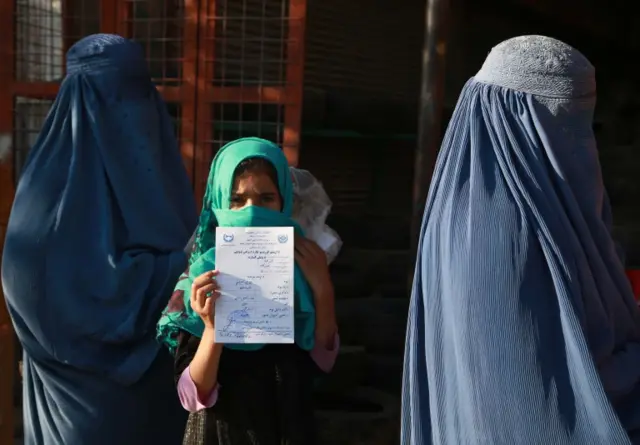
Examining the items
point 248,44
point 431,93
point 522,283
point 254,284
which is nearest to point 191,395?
point 254,284

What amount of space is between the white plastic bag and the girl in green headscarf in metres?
0.15

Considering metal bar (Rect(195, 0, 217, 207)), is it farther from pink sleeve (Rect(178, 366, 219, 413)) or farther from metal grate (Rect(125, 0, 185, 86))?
pink sleeve (Rect(178, 366, 219, 413))

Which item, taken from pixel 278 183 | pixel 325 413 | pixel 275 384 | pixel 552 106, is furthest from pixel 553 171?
pixel 325 413

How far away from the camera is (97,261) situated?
248 cm

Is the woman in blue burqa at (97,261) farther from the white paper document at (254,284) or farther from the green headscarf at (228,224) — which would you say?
the white paper document at (254,284)

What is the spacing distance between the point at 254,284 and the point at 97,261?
2.47 ft

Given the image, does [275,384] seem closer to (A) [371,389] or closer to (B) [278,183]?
(B) [278,183]

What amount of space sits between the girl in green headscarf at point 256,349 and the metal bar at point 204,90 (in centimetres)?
169

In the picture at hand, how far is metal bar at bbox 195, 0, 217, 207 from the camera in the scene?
3746 millimetres

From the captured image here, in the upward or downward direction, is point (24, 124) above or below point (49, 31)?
below

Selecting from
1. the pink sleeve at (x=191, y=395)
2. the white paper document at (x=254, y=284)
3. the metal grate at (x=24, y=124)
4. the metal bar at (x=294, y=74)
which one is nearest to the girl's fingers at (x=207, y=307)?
the white paper document at (x=254, y=284)

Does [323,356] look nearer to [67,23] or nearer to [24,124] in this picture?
[24,124]

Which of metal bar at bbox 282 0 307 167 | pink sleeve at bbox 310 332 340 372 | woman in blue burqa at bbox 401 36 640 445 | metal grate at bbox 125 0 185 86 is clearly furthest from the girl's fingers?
metal grate at bbox 125 0 185 86

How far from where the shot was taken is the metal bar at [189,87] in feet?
12.3
